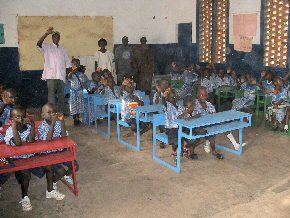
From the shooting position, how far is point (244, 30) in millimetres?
9812

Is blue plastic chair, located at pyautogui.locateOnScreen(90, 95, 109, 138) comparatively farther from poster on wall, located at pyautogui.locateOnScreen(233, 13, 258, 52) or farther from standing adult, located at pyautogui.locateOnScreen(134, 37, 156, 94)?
poster on wall, located at pyautogui.locateOnScreen(233, 13, 258, 52)

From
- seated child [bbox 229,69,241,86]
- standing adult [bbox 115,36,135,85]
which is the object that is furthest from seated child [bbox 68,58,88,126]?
seated child [bbox 229,69,241,86]

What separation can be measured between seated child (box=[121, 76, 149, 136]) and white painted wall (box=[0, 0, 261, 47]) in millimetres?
4272

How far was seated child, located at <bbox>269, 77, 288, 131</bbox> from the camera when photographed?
7.20 metres

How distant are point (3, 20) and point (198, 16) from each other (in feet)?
18.0

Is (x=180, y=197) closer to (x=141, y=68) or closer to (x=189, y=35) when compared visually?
(x=141, y=68)

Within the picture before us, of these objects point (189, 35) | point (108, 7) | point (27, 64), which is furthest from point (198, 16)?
point (27, 64)

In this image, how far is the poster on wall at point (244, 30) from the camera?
31.4ft

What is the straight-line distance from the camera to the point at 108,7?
36.5 feet

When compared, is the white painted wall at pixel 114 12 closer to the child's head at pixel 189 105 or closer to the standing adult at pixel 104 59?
the standing adult at pixel 104 59

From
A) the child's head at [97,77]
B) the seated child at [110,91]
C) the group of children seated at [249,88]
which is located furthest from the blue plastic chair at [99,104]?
the group of children seated at [249,88]

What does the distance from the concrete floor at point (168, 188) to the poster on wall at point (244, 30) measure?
4041 millimetres

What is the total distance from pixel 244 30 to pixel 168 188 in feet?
20.9

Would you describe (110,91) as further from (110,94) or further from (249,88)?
(249,88)
